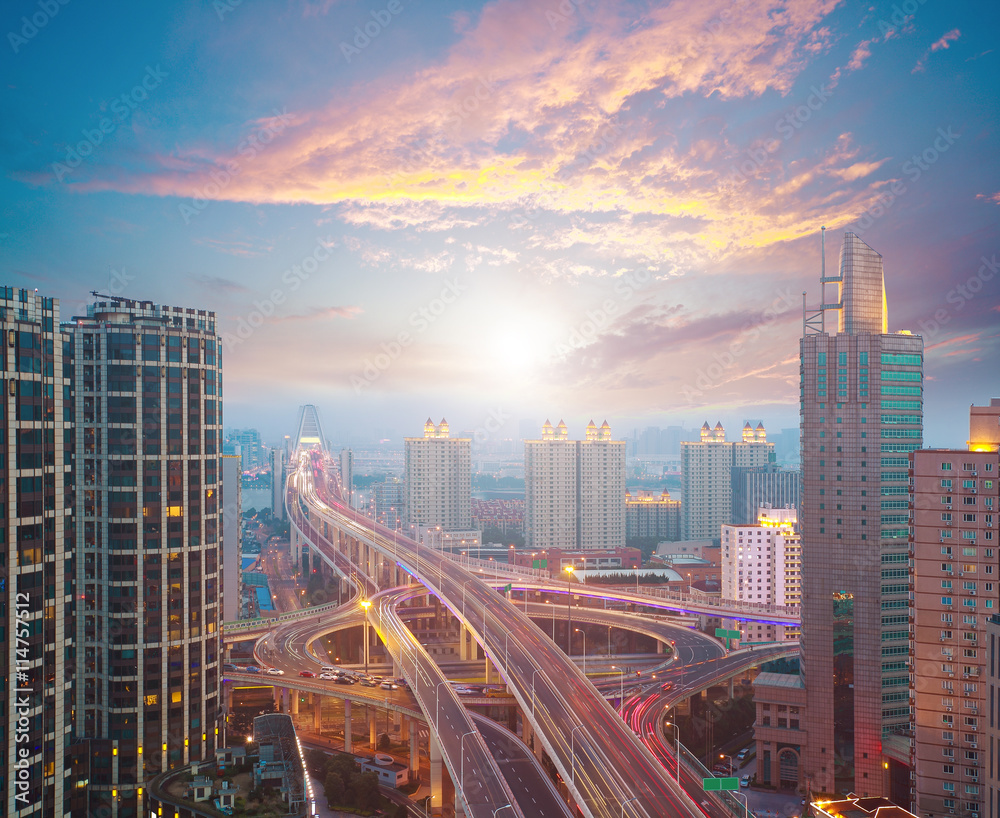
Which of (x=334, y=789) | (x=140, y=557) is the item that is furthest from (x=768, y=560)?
(x=140, y=557)

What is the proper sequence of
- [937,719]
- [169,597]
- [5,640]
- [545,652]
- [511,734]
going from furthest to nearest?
[545,652] < [511,734] < [169,597] < [937,719] < [5,640]

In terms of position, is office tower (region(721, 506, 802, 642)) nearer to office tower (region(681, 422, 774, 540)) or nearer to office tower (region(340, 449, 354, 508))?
office tower (region(681, 422, 774, 540))

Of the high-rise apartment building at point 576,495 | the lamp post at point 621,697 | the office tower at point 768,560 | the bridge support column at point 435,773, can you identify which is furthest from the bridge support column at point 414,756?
the high-rise apartment building at point 576,495

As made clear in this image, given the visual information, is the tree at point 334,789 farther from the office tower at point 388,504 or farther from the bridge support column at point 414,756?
the office tower at point 388,504

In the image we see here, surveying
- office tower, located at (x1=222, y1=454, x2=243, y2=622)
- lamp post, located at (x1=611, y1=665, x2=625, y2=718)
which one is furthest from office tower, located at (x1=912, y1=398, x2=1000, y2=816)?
office tower, located at (x1=222, y1=454, x2=243, y2=622)

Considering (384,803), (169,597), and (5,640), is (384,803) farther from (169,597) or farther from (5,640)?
(5,640)

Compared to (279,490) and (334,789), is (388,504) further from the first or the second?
(334,789)

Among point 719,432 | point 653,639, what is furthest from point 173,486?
point 719,432
